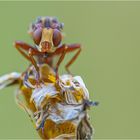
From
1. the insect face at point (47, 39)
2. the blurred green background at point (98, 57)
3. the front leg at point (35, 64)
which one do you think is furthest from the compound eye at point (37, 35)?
the blurred green background at point (98, 57)

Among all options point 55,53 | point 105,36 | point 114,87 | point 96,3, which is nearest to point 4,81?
point 55,53

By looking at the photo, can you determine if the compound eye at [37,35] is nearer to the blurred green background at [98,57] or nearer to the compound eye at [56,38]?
the compound eye at [56,38]

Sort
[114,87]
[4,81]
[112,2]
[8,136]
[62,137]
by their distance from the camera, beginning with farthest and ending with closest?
[112,2], [114,87], [8,136], [4,81], [62,137]

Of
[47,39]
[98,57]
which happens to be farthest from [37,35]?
[98,57]

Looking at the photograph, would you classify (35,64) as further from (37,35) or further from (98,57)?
(98,57)

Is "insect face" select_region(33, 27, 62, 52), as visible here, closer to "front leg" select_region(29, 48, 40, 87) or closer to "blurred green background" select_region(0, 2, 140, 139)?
"front leg" select_region(29, 48, 40, 87)

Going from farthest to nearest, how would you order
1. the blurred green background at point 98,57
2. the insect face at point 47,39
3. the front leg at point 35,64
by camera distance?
the blurred green background at point 98,57, the insect face at point 47,39, the front leg at point 35,64

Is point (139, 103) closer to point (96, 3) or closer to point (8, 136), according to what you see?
point (8, 136)

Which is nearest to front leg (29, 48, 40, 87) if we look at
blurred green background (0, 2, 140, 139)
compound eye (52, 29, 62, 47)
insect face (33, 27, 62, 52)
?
insect face (33, 27, 62, 52)
